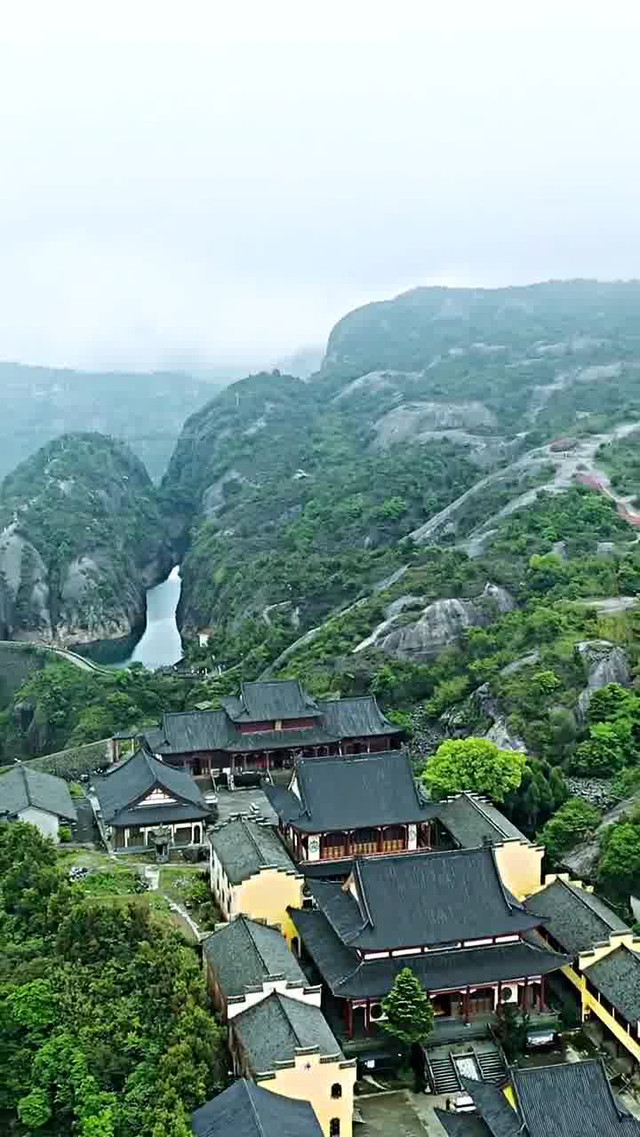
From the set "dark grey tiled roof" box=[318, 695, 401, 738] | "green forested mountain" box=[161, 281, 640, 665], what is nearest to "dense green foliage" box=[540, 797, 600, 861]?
"dark grey tiled roof" box=[318, 695, 401, 738]

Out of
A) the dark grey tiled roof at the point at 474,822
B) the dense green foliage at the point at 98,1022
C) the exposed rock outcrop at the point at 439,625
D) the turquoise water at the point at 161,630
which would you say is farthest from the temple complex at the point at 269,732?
the turquoise water at the point at 161,630

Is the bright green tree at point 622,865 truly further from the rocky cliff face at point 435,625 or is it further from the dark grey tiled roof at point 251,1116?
the rocky cliff face at point 435,625

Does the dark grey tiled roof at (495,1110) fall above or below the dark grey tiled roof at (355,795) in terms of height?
below

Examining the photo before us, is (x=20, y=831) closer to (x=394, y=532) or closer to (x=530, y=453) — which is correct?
(x=394, y=532)

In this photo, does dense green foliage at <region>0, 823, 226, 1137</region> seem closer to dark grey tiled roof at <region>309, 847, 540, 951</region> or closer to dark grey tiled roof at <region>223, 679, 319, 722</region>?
dark grey tiled roof at <region>309, 847, 540, 951</region>

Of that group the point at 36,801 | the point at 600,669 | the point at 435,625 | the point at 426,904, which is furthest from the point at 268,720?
the point at 426,904

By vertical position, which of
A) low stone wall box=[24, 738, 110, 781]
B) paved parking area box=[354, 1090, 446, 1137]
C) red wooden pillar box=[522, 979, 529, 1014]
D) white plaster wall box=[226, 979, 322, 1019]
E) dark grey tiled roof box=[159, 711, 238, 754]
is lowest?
paved parking area box=[354, 1090, 446, 1137]

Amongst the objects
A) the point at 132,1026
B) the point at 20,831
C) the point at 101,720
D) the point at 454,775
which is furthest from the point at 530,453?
the point at 132,1026

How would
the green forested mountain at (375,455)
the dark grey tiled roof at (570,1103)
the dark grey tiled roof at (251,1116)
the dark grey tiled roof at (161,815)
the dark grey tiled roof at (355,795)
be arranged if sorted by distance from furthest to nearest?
1. the green forested mountain at (375,455)
2. the dark grey tiled roof at (161,815)
3. the dark grey tiled roof at (355,795)
4. the dark grey tiled roof at (570,1103)
5. the dark grey tiled roof at (251,1116)
